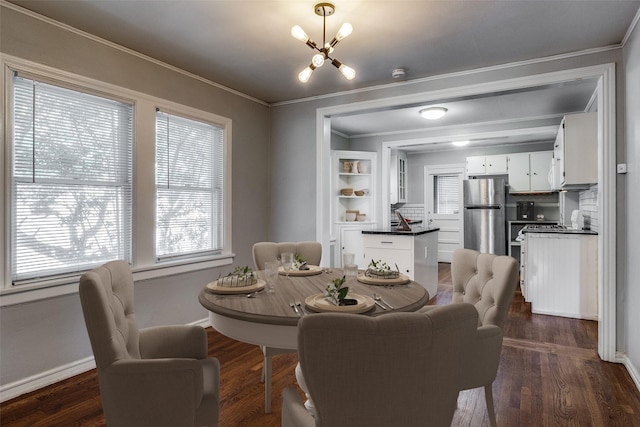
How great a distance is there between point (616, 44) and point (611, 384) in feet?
8.18

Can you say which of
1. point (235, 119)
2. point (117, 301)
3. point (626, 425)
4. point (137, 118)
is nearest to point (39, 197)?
point (137, 118)

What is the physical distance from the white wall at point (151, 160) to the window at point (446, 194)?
4.92 meters

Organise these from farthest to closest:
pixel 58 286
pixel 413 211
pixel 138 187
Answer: pixel 413 211 → pixel 138 187 → pixel 58 286

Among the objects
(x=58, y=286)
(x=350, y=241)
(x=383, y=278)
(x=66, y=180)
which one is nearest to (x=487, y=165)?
(x=350, y=241)

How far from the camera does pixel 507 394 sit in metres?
2.44

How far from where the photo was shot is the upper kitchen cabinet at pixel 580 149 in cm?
396

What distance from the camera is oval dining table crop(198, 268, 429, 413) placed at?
4.79 ft

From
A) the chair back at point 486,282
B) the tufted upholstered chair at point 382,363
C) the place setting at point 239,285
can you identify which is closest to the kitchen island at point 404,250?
the chair back at point 486,282

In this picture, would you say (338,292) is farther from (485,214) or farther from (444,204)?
(444,204)

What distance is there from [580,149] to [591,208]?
0.87 meters

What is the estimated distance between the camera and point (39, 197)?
256 centimetres

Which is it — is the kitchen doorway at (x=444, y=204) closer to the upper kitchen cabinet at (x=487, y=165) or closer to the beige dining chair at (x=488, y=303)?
the upper kitchen cabinet at (x=487, y=165)

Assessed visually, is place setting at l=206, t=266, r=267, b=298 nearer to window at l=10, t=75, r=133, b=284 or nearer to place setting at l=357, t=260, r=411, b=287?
place setting at l=357, t=260, r=411, b=287

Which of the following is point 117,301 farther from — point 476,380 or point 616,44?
point 616,44
